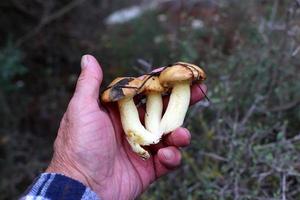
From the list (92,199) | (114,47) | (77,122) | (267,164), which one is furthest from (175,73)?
(114,47)

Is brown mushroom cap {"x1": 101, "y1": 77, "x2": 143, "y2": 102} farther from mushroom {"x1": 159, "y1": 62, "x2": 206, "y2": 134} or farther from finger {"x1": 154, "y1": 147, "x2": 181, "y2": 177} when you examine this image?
finger {"x1": 154, "y1": 147, "x2": 181, "y2": 177}

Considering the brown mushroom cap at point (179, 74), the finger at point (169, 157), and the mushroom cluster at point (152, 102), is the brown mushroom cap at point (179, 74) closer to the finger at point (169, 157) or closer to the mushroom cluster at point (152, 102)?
the mushroom cluster at point (152, 102)

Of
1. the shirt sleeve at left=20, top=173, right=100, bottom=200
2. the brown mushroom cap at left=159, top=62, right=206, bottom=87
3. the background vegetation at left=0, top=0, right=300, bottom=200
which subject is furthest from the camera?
the background vegetation at left=0, top=0, right=300, bottom=200

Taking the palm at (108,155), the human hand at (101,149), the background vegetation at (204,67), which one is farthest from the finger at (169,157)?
the background vegetation at (204,67)

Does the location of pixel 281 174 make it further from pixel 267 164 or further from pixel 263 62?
pixel 263 62

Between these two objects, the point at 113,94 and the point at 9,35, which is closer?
the point at 113,94

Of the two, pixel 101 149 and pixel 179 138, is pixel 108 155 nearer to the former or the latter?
pixel 101 149

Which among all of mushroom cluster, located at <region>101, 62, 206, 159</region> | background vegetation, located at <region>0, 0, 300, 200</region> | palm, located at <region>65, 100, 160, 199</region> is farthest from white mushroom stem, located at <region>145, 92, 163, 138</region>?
background vegetation, located at <region>0, 0, 300, 200</region>
